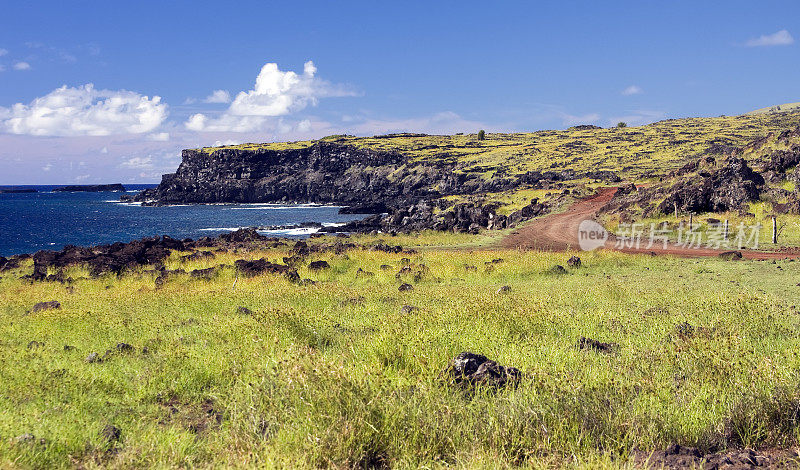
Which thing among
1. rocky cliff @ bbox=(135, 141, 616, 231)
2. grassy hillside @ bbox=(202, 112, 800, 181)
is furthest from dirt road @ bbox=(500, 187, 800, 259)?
rocky cliff @ bbox=(135, 141, 616, 231)

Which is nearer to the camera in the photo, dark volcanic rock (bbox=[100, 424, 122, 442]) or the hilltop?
dark volcanic rock (bbox=[100, 424, 122, 442])

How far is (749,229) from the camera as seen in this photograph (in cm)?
2686

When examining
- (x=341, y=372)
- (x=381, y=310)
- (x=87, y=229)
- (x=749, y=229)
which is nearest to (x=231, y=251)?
(x=381, y=310)

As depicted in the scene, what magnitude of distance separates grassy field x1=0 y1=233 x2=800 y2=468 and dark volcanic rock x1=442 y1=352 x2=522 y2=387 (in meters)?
0.18

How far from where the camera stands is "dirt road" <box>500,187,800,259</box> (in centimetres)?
2255

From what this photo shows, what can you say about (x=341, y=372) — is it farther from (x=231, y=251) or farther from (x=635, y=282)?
(x=231, y=251)

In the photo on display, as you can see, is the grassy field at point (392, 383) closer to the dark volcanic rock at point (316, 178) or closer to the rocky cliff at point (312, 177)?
the dark volcanic rock at point (316, 178)

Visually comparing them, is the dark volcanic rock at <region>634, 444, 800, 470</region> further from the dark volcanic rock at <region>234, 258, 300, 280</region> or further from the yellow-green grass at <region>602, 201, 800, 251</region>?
the yellow-green grass at <region>602, 201, 800, 251</region>

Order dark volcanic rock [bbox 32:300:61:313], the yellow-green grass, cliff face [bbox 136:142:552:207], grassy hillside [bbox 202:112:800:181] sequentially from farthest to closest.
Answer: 1. cliff face [bbox 136:142:552:207]
2. grassy hillside [bbox 202:112:800:181]
3. the yellow-green grass
4. dark volcanic rock [bbox 32:300:61:313]

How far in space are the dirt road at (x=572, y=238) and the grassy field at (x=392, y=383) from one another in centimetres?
1322

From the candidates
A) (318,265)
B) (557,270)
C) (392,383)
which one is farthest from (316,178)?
(392,383)

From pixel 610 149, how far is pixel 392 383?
369ft

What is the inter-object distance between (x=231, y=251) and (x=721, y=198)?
30.9 m

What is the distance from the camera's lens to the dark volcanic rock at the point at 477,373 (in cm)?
543
